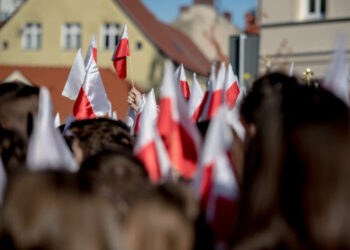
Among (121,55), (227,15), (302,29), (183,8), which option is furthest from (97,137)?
(227,15)

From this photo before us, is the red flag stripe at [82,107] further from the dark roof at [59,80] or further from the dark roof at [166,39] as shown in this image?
the dark roof at [166,39]

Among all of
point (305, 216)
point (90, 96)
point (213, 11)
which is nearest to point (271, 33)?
point (90, 96)

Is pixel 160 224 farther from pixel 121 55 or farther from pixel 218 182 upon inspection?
pixel 121 55

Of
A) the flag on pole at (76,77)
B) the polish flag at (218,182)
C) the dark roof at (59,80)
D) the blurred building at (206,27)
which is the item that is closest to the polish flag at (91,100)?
the flag on pole at (76,77)

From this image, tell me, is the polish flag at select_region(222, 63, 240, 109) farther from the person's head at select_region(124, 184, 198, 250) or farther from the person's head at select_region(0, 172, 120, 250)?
the person's head at select_region(0, 172, 120, 250)

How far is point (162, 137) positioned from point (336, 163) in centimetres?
112

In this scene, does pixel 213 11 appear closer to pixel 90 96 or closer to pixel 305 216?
pixel 90 96

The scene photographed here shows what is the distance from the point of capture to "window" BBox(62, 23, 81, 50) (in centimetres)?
3027

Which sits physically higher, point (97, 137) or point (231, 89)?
point (231, 89)

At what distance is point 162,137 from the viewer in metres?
3.22

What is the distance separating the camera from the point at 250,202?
2371 millimetres

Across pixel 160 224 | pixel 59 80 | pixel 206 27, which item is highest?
pixel 206 27

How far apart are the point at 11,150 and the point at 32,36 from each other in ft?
94.7

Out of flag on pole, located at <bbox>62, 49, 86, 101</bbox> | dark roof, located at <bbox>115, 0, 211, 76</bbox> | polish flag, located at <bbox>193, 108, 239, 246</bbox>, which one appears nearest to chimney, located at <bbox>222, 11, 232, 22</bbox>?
dark roof, located at <bbox>115, 0, 211, 76</bbox>
